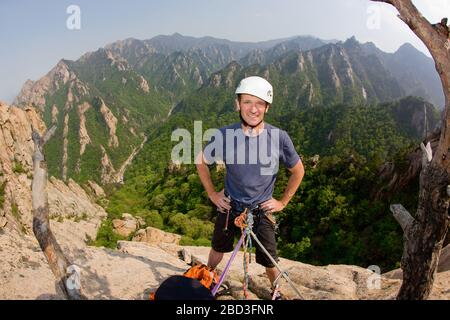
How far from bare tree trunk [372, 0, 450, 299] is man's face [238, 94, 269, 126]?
2223 millimetres

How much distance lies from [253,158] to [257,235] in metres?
1.44

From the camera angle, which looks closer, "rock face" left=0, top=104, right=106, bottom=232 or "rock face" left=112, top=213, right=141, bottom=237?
"rock face" left=0, top=104, right=106, bottom=232

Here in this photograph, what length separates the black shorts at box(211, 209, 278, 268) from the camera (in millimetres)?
5375

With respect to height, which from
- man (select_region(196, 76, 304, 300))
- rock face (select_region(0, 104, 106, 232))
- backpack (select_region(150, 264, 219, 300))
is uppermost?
man (select_region(196, 76, 304, 300))

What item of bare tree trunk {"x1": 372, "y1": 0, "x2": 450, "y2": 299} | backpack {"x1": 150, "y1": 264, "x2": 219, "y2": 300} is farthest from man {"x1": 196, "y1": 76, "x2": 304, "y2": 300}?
backpack {"x1": 150, "y1": 264, "x2": 219, "y2": 300}

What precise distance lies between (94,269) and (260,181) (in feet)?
16.5

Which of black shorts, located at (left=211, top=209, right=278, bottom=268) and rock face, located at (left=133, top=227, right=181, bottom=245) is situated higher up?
black shorts, located at (left=211, top=209, right=278, bottom=268)

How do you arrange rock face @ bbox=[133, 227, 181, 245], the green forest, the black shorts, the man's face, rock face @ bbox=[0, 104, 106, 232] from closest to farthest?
the man's face
the black shorts
rock face @ bbox=[133, 227, 181, 245]
rock face @ bbox=[0, 104, 106, 232]
the green forest

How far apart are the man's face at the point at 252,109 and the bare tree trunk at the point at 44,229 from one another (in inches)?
114

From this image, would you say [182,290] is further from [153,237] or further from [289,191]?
[153,237]

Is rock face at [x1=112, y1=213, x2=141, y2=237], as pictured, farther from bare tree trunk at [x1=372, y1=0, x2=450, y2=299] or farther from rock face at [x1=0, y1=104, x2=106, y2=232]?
bare tree trunk at [x1=372, y1=0, x2=450, y2=299]

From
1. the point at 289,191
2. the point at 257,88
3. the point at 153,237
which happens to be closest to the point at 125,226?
the point at 153,237

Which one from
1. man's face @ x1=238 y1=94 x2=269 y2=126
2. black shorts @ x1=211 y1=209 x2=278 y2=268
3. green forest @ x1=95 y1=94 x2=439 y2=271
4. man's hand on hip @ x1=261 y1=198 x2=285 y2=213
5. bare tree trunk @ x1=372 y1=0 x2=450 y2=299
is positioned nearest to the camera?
bare tree trunk @ x1=372 y1=0 x2=450 y2=299
